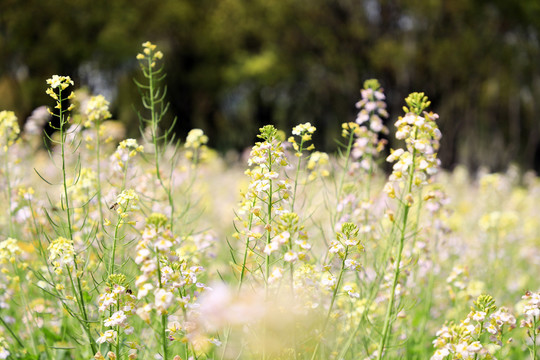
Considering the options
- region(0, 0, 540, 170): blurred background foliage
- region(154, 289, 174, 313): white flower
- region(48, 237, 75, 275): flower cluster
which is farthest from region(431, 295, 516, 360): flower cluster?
region(0, 0, 540, 170): blurred background foliage

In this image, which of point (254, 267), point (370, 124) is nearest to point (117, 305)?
point (254, 267)

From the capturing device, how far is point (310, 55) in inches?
765

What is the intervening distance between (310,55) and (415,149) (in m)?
18.0

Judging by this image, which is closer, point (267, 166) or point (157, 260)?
A: point (157, 260)

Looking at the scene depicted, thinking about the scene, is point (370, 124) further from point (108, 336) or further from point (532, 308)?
point (108, 336)

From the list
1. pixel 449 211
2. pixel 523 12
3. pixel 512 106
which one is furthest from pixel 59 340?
pixel 512 106

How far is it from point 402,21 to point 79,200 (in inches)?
631

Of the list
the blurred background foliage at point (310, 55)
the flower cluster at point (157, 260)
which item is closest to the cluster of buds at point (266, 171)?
the flower cluster at point (157, 260)

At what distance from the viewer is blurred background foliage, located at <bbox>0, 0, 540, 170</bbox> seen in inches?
671

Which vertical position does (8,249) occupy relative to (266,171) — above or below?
below

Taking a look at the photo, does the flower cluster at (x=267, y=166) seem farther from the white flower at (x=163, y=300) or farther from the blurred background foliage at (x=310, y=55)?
the blurred background foliage at (x=310, y=55)

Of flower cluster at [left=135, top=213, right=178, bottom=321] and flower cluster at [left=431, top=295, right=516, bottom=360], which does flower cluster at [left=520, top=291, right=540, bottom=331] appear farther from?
flower cluster at [left=135, top=213, right=178, bottom=321]

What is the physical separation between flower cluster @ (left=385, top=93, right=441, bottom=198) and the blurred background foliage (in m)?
15.1

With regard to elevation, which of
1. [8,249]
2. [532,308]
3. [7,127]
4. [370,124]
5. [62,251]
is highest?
[370,124]
